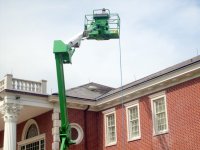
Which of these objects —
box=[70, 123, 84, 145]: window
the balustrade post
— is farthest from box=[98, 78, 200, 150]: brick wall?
the balustrade post

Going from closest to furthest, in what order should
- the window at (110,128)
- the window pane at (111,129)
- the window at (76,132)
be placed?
the window at (110,128), the window pane at (111,129), the window at (76,132)

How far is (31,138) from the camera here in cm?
3092

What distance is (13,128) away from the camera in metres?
26.8

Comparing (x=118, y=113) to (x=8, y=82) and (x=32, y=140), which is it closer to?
(x=32, y=140)

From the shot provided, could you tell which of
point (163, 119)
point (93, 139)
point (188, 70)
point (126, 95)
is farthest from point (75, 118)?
point (188, 70)

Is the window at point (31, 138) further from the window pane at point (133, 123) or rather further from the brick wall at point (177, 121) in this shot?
the brick wall at point (177, 121)

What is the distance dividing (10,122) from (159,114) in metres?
8.66

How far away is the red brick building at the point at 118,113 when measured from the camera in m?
23.5

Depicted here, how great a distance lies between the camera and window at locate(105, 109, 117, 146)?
28578 mm

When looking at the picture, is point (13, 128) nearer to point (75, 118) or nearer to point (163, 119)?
point (75, 118)

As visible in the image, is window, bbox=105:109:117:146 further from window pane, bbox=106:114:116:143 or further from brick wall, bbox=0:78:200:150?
brick wall, bbox=0:78:200:150

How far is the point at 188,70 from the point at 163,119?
334 centimetres

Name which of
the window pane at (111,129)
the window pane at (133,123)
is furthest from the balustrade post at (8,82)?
the window pane at (133,123)

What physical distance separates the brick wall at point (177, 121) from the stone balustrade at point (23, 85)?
20.6ft
